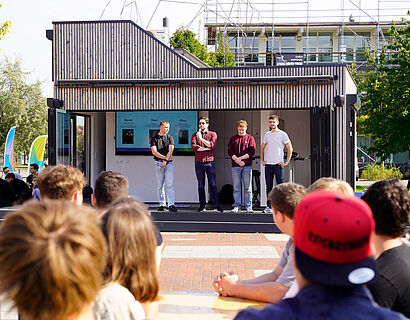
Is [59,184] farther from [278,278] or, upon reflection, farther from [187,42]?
[187,42]

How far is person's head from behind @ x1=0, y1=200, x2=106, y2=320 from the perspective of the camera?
134 cm

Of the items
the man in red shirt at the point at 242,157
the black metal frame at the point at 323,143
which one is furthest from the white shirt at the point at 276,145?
the black metal frame at the point at 323,143

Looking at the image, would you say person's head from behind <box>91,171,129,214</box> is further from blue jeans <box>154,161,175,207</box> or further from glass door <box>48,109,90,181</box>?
glass door <box>48,109,90,181</box>

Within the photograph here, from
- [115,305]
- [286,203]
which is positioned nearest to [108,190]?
[286,203]

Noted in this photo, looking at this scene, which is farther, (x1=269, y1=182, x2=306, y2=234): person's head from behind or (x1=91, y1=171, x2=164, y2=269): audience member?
(x1=91, y1=171, x2=164, y2=269): audience member

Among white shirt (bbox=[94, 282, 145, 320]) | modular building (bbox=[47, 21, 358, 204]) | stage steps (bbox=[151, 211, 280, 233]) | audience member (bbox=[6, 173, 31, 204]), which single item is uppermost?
modular building (bbox=[47, 21, 358, 204])

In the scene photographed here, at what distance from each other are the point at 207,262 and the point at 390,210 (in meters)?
5.26

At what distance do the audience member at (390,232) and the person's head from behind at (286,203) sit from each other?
851 mm

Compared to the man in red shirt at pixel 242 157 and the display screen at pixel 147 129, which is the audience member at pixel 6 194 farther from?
the man in red shirt at pixel 242 157

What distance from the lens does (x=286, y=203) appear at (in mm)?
3645

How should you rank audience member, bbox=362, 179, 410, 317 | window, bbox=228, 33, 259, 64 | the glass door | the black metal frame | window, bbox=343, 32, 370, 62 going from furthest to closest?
1. window, bbox=343, 32, 370, 62
2. window, bbox=228, 33, 259, 64
3. the glass door
4. the black metal frame
5. audience member, bbox=362, 179, 410, 317

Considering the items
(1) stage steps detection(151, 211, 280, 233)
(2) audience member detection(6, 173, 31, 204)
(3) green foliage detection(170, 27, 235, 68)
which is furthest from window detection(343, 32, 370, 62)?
(2) audience member detection(6, 173, 31, 204)

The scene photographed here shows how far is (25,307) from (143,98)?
453 inches

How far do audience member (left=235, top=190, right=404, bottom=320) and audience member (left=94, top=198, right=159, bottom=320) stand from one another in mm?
1067
